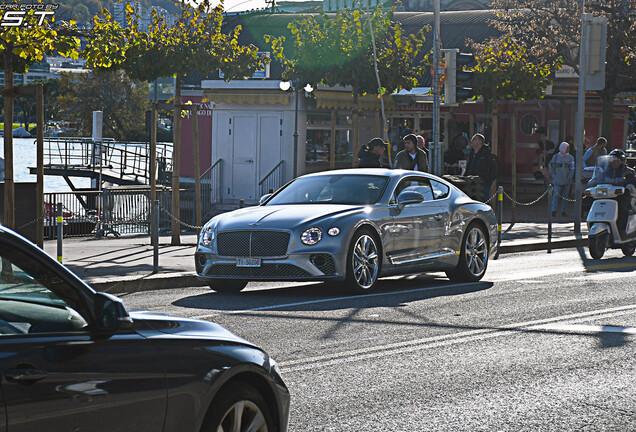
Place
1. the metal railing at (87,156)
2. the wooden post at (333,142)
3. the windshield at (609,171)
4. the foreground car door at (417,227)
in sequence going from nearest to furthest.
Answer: the foreground car door at (417,227), the windshield at (609,171), the wooden post at (333,142), the metal railing at (87,156)

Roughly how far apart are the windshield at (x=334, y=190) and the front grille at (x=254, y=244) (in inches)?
47.8

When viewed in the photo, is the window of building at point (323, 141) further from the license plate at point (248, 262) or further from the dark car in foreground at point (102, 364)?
the dark car in foreground at point (102, 364)

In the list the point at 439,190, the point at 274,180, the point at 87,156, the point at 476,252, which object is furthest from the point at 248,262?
the point at 87,156

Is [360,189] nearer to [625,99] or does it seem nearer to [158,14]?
[158,14]

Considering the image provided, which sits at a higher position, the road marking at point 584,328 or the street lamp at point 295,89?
the street lamp at point 295,89

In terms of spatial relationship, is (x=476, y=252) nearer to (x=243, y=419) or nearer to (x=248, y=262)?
(x=248, y=262)

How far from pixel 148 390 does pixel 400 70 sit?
26149mm

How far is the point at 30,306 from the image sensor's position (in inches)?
170

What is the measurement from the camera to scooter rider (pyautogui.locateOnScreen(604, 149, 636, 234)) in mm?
18609

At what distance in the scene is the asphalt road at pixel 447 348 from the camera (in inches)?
275

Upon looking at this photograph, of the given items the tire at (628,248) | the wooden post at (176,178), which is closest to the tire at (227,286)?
the wooden post at (176,178)

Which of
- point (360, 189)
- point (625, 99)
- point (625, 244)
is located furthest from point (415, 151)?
point (625, 99)

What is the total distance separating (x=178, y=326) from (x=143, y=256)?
44.5 ft

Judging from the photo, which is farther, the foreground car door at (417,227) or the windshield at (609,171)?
the windshield at (609,171)
